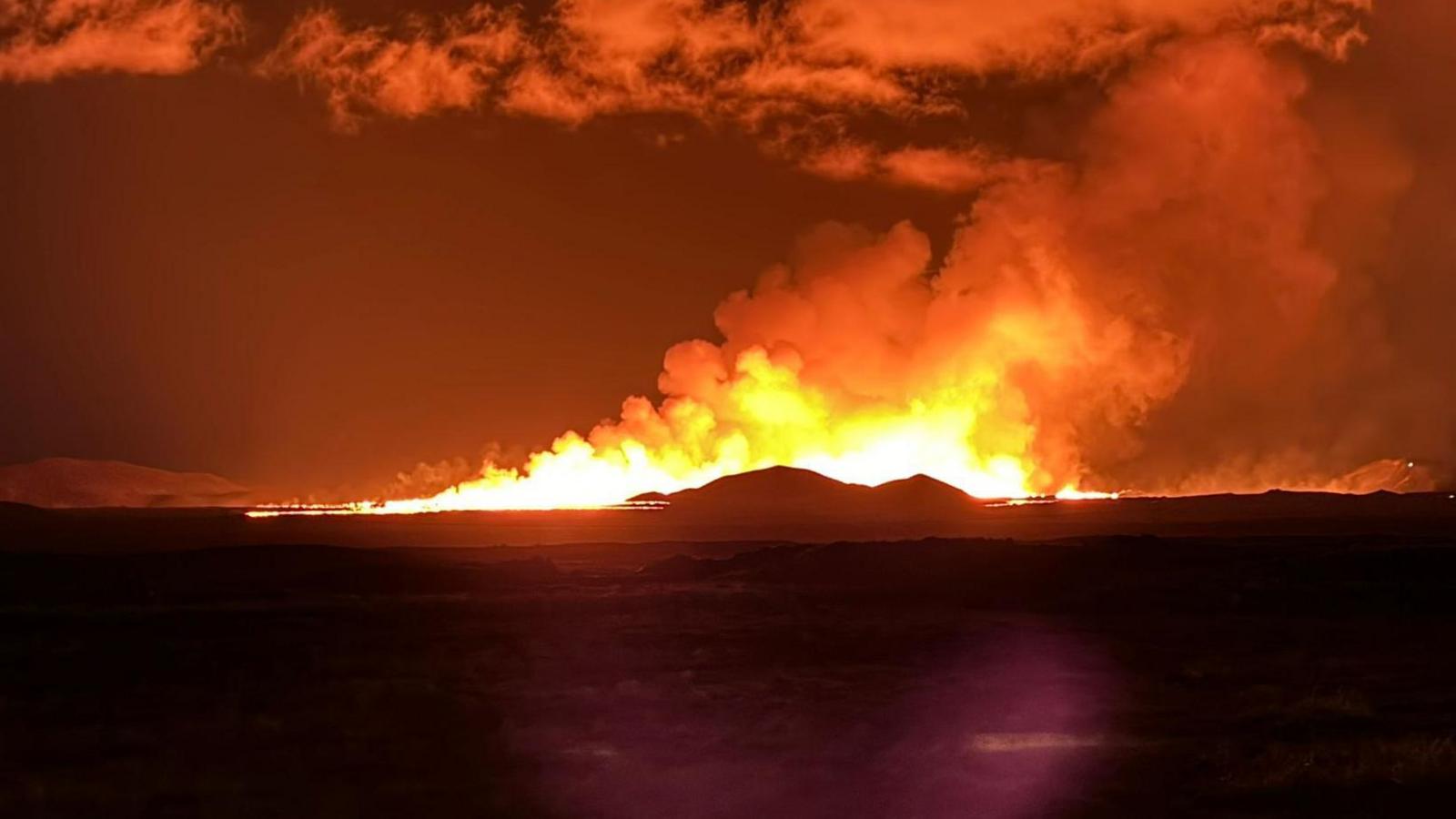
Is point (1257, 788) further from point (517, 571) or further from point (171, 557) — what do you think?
point (171, 557)

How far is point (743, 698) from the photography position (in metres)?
34.3

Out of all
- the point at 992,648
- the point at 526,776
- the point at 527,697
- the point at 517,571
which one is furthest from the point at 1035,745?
the point at 517,571

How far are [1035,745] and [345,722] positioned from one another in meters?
13.7

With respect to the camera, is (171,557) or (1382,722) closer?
(1382,722)

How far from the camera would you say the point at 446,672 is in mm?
39031

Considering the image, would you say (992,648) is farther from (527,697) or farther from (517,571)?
(517,571)

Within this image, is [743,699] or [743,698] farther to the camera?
[743,698]

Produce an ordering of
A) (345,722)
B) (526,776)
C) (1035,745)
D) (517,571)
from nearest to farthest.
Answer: (526,776) < (1035,745) < (345,722) < (517,571)

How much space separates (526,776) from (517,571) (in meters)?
49.5

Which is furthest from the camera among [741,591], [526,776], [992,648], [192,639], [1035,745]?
[741,591]

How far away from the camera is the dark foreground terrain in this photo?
81.0 feet

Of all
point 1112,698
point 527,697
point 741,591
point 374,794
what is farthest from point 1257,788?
point 741,591

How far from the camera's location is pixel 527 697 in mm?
34969

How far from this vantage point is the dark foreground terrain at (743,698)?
24.7 metres
